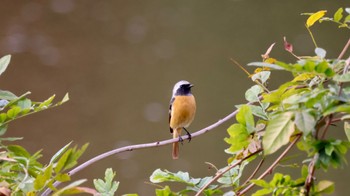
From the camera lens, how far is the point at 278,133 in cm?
60

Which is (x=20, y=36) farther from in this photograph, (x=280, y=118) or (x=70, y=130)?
(x=280, y=118)

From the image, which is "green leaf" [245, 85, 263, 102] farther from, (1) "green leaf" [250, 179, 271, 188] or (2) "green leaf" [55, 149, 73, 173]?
(2) "green leaf" [55, 149, 73, 173]

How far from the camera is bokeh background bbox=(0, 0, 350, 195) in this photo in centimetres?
336

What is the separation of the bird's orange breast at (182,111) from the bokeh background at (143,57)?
1.10m

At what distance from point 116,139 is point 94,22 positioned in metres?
0.76

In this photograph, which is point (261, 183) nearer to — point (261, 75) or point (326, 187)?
point (326, 187)

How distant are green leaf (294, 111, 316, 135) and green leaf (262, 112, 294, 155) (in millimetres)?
11

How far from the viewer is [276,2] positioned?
3691 mm

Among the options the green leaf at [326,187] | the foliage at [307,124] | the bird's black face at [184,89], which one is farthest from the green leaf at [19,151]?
the bird's black face at [184,89]

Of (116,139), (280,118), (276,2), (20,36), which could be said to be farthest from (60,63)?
(280,118)

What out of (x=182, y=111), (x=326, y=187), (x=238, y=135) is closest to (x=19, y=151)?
(x=238, y=135)

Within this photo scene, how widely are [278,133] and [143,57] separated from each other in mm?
2988

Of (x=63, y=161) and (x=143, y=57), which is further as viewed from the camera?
(x=143, y=57)

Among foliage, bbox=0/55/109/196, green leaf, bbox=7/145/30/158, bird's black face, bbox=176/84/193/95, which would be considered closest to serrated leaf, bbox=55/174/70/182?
foliage, bbox=0/55/109/196
